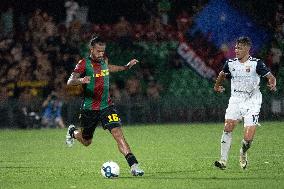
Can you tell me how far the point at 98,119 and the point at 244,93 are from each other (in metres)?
2.62

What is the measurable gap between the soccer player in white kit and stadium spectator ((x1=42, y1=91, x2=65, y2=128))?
15247 millimetres

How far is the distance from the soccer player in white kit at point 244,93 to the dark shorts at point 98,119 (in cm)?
196

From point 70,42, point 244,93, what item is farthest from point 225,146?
point 70,42

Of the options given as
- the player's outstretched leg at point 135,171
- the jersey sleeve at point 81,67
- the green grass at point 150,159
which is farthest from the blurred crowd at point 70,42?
the player's outstretched leg at point 135,171

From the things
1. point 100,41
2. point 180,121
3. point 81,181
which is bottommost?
point 180,121

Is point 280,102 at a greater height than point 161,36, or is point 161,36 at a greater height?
point 161,36

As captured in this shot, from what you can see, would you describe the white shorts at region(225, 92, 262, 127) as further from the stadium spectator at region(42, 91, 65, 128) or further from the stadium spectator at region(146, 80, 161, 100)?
the stadium spectator at region(42, 91, 65, 128)

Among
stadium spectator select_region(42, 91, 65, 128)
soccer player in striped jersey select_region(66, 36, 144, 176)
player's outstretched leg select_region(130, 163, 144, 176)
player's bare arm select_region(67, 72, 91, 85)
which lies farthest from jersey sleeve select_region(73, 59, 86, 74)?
stadium spectator select_region(42, 91, 65, 128)

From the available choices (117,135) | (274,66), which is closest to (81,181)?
(117,135)

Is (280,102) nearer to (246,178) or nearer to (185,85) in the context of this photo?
(185,85)

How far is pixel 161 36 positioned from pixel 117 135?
694 inches

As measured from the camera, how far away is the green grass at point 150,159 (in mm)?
12469

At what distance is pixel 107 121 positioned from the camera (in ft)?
45.1

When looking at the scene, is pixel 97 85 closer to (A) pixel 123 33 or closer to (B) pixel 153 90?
(B) pixel 153 90
